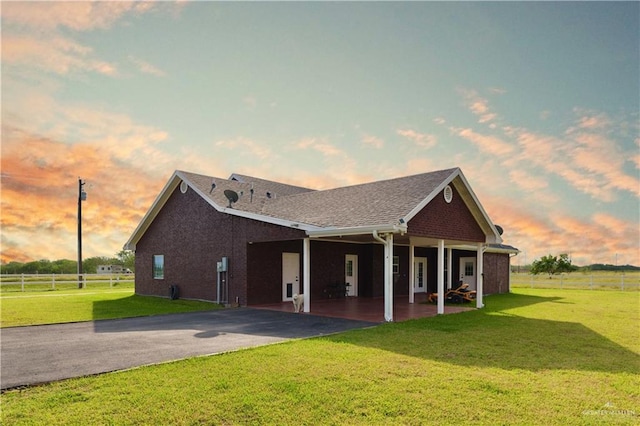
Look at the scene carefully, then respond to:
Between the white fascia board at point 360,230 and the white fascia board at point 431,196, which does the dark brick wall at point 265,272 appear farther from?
the white fascia board at point 431,196

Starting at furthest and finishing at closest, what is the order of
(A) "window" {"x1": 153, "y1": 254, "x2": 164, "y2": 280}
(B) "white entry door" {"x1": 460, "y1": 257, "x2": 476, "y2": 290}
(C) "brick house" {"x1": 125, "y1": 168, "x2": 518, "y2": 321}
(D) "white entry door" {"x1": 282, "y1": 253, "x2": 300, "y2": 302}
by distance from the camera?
(B) "white entry door" {"x1": 460, "y1": 257, "x2": 476, "y2": 290}
(A) "window" {"x1": 153, "y1": 254, "x2": 164, "y2": 280}
(D) "white entry door" {"x1": 282, "y1": 253, "x2": 300, "y2": 302}
(C) "brick house" {"x1": 125, "y1": 168, "x2": 518, "y2": 321}

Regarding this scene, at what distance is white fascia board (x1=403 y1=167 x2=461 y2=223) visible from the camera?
45.9 ft

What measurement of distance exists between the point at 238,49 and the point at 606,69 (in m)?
13.8

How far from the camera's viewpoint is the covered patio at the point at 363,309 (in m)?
15.2

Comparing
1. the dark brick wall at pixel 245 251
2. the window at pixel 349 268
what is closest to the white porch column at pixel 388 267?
the dark brick wall at pixel 245 251

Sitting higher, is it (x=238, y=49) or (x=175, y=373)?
(x=238, y=49)

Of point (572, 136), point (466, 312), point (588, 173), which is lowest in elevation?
point (466, 312)

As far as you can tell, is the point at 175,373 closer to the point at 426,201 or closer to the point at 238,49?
the point at 426,201

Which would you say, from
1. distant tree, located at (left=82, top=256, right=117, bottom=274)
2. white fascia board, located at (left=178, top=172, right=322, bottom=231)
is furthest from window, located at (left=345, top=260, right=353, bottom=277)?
distant tree, located at (left=82, top=256, right=117, bottom=274)

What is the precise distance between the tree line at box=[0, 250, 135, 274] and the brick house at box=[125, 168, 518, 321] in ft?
80.0

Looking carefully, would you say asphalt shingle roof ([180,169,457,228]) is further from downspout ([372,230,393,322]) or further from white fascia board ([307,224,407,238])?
downspout ([372,230,393,322])

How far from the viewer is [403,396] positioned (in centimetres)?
626

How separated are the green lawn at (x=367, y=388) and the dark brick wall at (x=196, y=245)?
24.1 ft

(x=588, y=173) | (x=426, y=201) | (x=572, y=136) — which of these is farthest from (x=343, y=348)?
(x=588, y=173)
